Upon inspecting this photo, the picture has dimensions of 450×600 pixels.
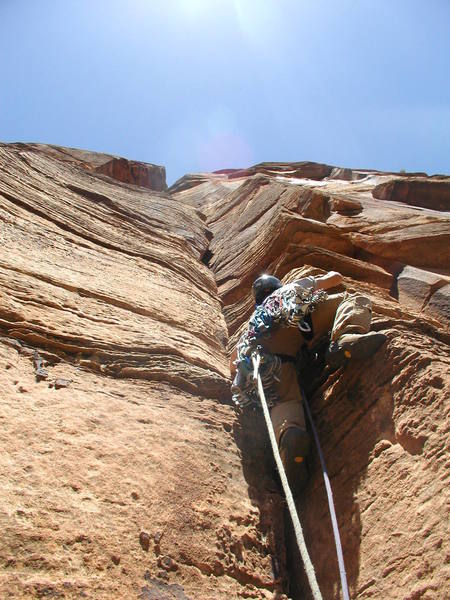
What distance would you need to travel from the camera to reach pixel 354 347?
4.59 m

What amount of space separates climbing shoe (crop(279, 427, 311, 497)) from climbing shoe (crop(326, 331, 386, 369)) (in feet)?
2.33

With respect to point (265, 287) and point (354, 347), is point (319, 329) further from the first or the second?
point (265, 287)

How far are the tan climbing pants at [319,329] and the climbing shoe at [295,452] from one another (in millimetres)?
90

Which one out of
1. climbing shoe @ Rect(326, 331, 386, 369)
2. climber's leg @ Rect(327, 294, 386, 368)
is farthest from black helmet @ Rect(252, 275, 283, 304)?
climbing shoe @ Rect(326, 331, 386, 369)

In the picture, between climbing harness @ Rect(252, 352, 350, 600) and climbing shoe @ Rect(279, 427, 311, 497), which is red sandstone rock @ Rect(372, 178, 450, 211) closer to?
climbing harness @ Rect(252, 352, 350, 600)

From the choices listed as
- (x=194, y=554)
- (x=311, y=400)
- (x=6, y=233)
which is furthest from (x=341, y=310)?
(x=6, y=233)

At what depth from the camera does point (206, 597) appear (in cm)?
320

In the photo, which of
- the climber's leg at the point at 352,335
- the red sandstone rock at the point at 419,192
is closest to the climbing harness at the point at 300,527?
the climber's leg at the point at 352,335

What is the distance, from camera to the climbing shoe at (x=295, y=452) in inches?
168

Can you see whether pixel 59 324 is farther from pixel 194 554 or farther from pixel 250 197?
pixel 250 197

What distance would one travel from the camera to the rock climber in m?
4.37

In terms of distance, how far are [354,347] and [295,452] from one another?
1007 mm

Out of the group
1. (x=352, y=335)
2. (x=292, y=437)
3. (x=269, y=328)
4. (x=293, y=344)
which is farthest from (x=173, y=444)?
(x=352, y=335)

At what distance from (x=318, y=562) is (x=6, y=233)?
4.97 m
